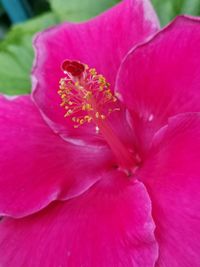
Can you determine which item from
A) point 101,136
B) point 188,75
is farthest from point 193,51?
point 101,136

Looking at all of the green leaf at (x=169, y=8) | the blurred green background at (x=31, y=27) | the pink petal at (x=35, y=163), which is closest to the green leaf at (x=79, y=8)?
the blurred green background at (x=31, y=27)

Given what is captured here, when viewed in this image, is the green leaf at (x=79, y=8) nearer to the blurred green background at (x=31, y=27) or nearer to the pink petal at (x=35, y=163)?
the blurred green background at (x=31, y=27)

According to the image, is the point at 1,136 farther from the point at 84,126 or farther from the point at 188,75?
the point at 188,75

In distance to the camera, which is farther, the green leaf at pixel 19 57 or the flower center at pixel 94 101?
the green leaf at pixel 19 57

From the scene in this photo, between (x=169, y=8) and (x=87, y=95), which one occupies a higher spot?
(x=87, y=95)

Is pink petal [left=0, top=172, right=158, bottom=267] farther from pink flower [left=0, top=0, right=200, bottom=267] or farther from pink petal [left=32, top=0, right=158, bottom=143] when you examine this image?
pink petal [left=32, top=0, right=158, bottom=143]

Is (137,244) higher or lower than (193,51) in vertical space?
lower

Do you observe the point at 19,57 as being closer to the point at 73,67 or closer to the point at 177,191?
the point at 73,67

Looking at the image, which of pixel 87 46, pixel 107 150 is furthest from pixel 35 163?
pixel 87 46
